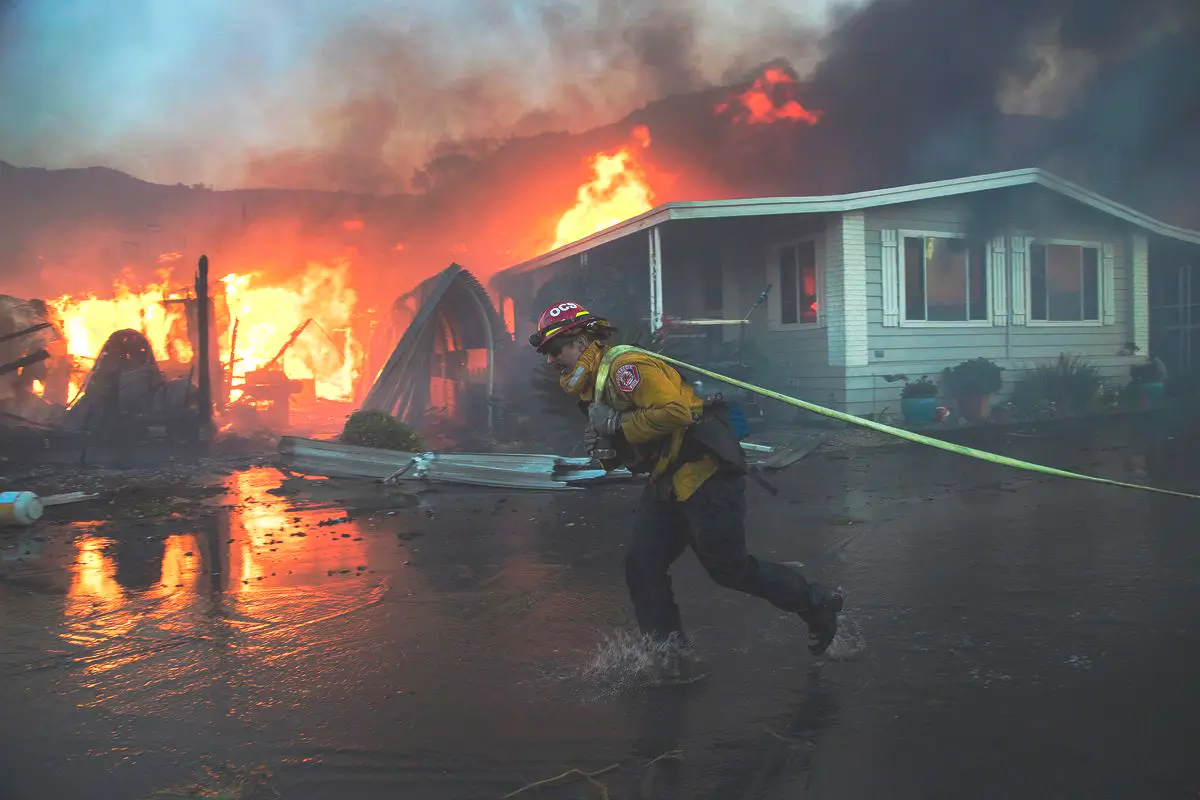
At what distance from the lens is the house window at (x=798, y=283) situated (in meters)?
15.2

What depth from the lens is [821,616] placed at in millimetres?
3705

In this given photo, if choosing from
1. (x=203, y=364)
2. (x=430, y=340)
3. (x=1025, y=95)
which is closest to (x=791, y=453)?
(x=430, y=340)

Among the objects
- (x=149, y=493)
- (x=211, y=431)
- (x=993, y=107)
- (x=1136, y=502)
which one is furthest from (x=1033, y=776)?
(x=993, y=107)

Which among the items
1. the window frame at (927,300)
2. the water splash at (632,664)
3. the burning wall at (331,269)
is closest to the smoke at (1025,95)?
the burning wall at (331,269)

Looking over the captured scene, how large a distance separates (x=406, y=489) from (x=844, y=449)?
608 centimetres

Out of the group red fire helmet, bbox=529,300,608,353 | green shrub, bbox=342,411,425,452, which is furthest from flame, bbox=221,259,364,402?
red fire helmet, bbox=529,300,608,353

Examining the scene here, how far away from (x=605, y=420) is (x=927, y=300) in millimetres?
13316

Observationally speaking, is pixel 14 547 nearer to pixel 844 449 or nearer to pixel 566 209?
pixel 844 449

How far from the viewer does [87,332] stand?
2338 cm

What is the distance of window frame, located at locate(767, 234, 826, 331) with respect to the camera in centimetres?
1483

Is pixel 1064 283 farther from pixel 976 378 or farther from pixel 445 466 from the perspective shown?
pixel 445 466

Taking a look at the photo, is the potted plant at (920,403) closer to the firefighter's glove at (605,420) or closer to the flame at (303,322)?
the firefighter's glove at (605,420)

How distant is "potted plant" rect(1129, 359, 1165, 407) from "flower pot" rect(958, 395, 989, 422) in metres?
4.22

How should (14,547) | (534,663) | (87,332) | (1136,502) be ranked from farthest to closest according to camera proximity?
(87,332) → (1136,502) → (14,547) → (534,663)
